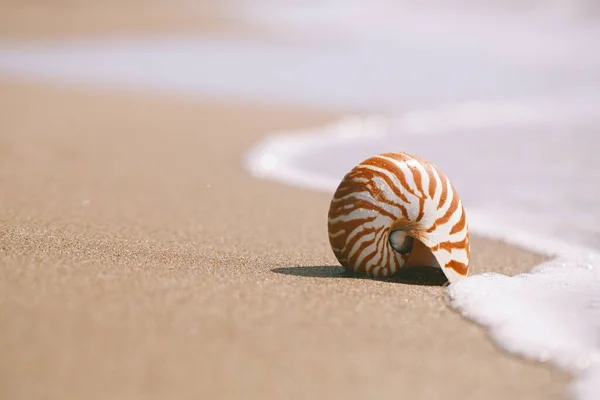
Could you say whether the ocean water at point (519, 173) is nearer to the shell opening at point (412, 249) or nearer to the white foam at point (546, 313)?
the white foam at point (546, 313)

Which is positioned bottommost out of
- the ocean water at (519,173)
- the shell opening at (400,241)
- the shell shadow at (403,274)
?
the ocean water at (519,173)

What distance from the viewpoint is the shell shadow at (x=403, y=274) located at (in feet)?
11.3

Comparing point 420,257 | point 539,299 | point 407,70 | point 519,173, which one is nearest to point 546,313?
point 539,299

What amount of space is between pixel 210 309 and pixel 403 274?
1.06 meters

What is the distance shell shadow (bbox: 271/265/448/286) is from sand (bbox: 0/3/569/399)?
28mm

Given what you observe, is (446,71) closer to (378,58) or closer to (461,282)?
(378,58)

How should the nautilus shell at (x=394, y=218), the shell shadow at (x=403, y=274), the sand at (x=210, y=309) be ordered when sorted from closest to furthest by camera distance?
1. the sand at (x=210, y=309)
2. the nautilus shell at (x=394, y=218)
3. the shell shadow at (x=403, y=274)

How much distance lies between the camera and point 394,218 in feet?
10.9

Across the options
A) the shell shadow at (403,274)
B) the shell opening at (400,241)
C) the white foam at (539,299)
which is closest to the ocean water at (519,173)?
the white foam at (539,299)

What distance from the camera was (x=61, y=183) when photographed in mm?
5312

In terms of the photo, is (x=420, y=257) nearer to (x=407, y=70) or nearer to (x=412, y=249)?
(x=412, y=249)

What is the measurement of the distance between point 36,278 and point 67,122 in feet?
17.9

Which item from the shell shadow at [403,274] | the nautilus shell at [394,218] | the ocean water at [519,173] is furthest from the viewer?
the shell shadow at [403,274]

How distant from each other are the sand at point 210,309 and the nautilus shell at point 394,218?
12 centimetres
